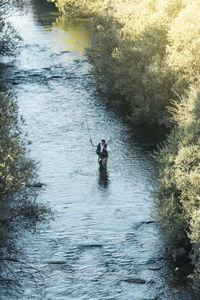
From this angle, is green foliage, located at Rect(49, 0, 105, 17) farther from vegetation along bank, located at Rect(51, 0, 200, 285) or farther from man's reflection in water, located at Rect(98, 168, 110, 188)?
man's reflection in water, located at Rect(98, 168, 110, 188)

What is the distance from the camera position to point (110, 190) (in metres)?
25.4

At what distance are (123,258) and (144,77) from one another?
1927 cm

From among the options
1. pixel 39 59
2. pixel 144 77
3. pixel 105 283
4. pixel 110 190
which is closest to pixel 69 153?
pixel 110 190

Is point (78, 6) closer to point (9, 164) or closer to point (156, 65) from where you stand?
point (156, 65)

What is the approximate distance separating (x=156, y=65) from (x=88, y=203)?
14990mm

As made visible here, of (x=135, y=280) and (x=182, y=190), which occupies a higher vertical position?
(x=182, y=190)

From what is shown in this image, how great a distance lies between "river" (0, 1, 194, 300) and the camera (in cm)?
1766

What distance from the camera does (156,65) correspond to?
34.0 m

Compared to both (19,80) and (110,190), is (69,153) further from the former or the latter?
(19,80)

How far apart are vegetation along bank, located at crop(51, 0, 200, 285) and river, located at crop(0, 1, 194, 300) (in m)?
2.00

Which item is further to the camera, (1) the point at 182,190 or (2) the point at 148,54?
(2) the point at 148,54

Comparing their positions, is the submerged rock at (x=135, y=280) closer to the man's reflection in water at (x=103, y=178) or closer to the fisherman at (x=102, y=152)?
the man's reflection in water at (x=103, y=178)

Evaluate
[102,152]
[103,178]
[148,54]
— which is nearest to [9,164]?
[102,152]

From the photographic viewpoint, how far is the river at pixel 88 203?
17.7 metres
